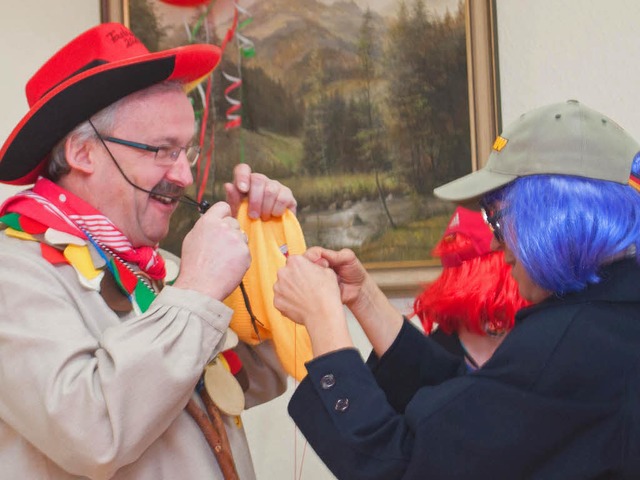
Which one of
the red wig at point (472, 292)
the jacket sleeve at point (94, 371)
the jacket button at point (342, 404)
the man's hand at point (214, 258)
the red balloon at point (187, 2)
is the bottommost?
the red wig at point (472, 292)

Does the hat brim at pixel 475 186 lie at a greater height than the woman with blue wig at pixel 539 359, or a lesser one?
greater

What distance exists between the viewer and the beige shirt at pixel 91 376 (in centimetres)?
101

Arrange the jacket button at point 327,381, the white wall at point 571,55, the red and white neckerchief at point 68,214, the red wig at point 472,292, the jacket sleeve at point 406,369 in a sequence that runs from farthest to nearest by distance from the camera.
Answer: the white wall at point 571,55 < the red wig at point 472,292 < the jacket sleeve at point 406,369 < the red and white neckerchief at point 68,214 < the jacket button at point 327,381

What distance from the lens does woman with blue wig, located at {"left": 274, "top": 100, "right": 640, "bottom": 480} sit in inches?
39.0

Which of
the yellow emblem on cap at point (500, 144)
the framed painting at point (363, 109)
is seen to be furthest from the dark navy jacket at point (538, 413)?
the framed painting at point (363, 109)

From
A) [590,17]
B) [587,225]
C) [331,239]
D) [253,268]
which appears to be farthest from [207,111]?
[587,225]

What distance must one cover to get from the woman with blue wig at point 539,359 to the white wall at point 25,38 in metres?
1.63

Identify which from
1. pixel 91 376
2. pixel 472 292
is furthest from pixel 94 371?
pixel 472 292

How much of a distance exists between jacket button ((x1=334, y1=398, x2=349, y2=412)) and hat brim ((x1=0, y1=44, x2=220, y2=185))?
0.64 m

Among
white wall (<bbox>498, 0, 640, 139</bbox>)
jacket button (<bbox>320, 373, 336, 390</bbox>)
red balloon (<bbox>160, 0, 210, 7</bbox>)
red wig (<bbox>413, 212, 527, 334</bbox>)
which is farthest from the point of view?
red balloon (<bbox>160, 0, 210, 7</bbox>)

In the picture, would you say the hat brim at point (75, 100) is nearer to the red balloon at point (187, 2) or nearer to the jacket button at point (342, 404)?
the jacket button at point (342, 404)

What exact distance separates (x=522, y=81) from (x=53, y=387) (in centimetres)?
165

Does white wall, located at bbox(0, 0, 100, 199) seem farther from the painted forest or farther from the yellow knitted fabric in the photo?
the yellow knitted fabric

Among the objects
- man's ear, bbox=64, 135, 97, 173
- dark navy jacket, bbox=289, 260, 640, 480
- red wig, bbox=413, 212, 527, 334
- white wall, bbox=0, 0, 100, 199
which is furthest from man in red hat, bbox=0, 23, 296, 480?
white wall, bbox=0, 0, 100, 199
